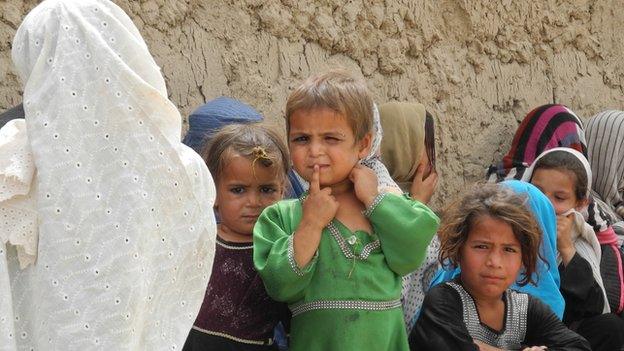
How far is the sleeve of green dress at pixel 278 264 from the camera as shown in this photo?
2.88 meters

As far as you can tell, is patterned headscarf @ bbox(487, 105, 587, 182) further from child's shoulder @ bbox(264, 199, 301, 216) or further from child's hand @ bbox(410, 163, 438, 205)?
child's shoulder @ bbox(264, 199, 301, 216)

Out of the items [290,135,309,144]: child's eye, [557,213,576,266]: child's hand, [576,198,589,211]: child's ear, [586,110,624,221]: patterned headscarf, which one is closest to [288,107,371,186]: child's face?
[290,135,309,144]: child's eye

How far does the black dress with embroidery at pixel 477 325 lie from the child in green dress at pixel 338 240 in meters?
0.37

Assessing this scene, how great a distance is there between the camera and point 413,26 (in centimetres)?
520

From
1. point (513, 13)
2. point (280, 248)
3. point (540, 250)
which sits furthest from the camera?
point (513, 13)

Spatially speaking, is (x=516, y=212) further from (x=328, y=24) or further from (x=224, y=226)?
(x=328, y=24)

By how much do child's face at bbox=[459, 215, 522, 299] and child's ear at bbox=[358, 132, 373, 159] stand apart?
646 millimetres

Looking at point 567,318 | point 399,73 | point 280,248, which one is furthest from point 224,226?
point 399,73

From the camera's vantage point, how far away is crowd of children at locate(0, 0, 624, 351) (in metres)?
2.34

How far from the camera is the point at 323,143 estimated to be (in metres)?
2.99

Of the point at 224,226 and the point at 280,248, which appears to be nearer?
the point at 280,248

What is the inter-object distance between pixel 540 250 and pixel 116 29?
2062 mm

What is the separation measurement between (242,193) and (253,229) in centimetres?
15

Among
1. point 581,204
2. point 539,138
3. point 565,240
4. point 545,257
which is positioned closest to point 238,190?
point 545,257
